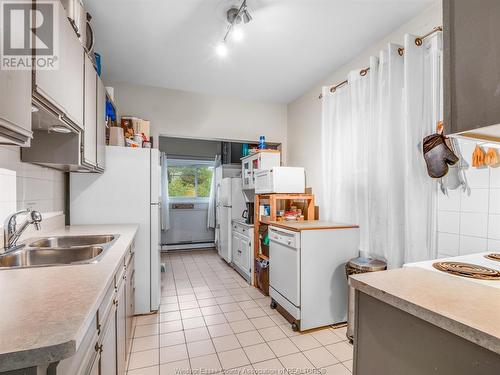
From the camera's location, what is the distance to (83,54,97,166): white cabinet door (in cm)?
184

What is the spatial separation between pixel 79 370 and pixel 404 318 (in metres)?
1.06

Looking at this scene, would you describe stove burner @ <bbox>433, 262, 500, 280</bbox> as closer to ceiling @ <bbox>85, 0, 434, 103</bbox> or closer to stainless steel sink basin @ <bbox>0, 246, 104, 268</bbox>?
stainless steel sink basin @ <bbox>0, 246, 104, 268</bbox>

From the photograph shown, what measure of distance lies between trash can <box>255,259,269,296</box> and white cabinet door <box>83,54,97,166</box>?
6.96 feet

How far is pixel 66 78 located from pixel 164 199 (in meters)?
4.29

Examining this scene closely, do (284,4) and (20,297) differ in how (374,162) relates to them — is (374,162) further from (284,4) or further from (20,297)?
(20,297)

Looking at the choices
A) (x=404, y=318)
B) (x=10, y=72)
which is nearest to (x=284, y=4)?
(x=10, y=72)

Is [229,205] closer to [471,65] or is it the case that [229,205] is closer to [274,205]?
[274,205]

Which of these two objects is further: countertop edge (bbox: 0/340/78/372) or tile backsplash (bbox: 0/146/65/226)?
tile backsplash (bbox: 0/146/65/226)

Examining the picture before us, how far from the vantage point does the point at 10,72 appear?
881 mm

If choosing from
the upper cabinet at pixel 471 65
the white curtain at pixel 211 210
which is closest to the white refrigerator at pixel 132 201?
the upper cabinet at pixel 471 65

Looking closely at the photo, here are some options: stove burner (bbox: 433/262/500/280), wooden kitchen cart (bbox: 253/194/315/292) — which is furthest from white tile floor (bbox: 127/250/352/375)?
stove burner (bbox: 433/262/500/280)

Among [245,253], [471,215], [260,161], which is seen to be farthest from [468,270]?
[245,253]

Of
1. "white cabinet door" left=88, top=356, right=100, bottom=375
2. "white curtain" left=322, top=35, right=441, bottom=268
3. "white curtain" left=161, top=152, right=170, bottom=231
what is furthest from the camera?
"white curtain" left=161, top=152, right=170, bottom=231

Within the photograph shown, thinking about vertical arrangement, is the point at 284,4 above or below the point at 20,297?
above
